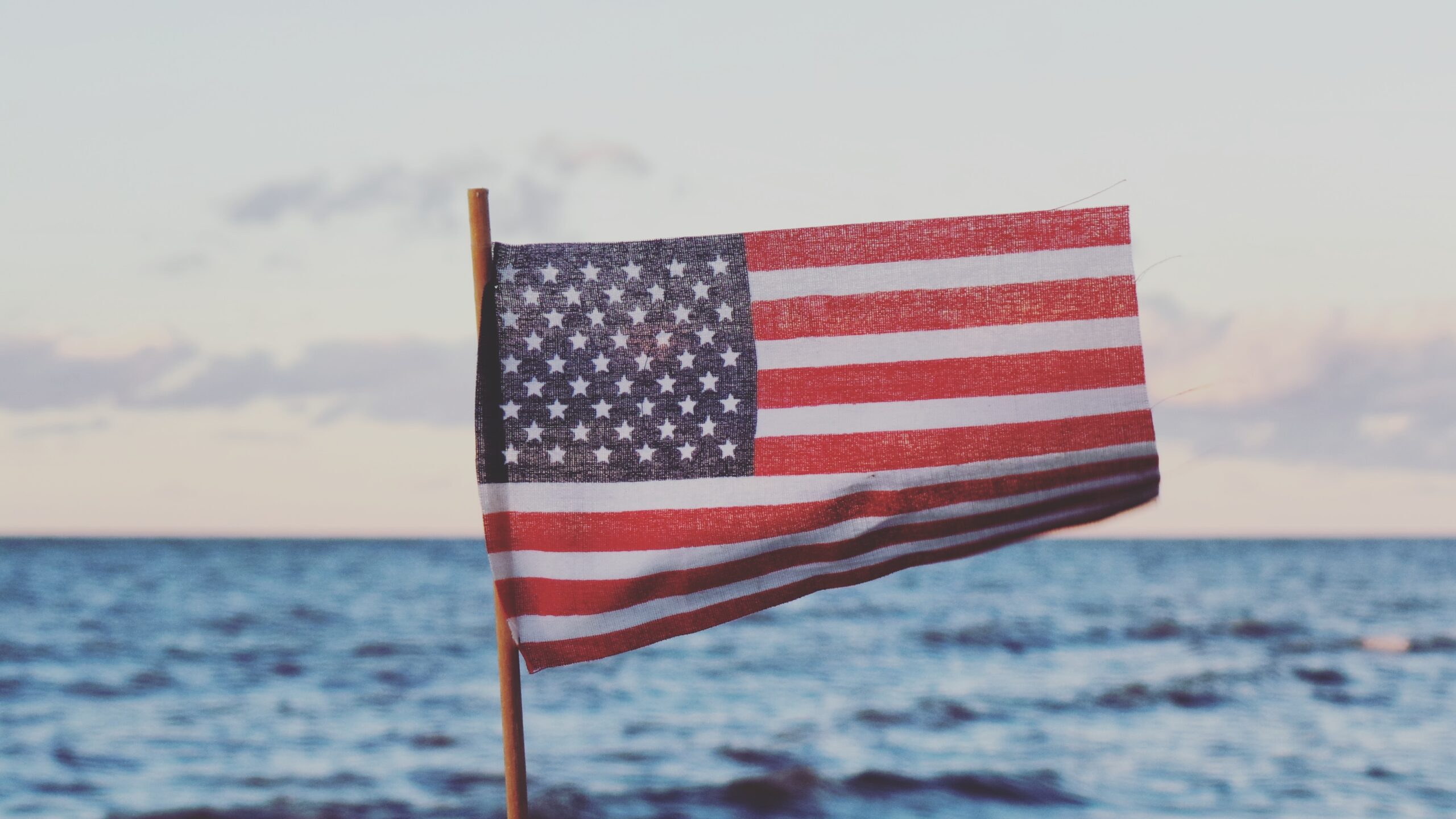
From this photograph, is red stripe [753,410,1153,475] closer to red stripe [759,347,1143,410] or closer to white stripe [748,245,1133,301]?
red stripe [759,347,1143,410]

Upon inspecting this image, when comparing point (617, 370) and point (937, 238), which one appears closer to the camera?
point (937, 238)

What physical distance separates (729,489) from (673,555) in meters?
0.26

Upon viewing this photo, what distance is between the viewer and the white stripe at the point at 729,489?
350 centimetres

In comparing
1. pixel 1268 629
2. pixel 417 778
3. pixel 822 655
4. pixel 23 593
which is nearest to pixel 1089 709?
pixel 822 655

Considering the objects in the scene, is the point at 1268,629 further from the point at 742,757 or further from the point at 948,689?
the point at 742,757

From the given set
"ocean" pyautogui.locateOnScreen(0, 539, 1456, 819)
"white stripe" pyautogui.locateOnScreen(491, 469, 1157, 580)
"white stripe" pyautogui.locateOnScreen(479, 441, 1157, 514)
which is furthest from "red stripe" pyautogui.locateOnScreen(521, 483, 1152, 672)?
"ocean" pyautogui.locateOnScreen(0, 539, 1456, 819)

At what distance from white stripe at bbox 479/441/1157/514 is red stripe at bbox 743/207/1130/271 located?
2.00 feet

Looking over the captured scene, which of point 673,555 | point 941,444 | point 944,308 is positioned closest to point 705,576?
point 673,555

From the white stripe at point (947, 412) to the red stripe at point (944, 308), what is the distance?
214 mm

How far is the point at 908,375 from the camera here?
3553mm

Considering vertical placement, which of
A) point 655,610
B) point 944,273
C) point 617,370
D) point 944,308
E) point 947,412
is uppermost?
point 944,273

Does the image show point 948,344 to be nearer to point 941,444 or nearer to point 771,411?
point 941,444

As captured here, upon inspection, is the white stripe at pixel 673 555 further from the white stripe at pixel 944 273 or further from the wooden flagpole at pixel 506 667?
the white stripe at pixel 944 273

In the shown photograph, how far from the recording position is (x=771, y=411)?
361 cm
